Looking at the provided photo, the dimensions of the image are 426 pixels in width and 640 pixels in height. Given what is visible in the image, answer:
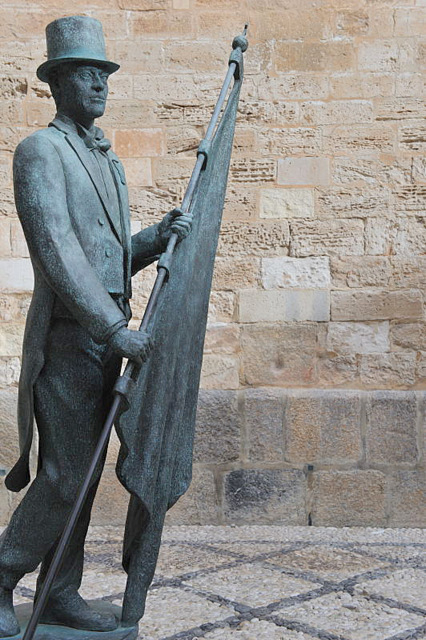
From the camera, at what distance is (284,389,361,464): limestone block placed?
4.77 metres

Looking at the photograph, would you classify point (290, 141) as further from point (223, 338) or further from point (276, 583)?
point (276, 583)

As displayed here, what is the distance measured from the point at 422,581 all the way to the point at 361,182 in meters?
2.36

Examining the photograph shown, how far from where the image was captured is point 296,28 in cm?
496

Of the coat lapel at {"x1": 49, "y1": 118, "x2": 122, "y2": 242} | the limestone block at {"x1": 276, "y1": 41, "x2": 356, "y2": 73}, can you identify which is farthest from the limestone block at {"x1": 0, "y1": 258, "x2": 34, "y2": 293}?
the coat lapel at {"x1": 49, "y1": 118, "x2": 122, "y2": 242}

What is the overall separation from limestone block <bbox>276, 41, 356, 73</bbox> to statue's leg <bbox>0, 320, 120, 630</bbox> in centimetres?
308

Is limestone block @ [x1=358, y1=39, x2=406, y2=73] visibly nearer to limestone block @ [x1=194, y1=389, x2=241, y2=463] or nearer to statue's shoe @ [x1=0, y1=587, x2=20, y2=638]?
limestone block @ [x1=194, y1=389, x2=241, y2=463]

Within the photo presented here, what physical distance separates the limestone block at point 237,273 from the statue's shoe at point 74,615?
8.50ft

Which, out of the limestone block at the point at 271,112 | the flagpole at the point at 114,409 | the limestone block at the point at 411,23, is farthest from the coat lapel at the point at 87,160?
the limestone block at the point at 411,23

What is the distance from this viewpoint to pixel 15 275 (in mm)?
4898

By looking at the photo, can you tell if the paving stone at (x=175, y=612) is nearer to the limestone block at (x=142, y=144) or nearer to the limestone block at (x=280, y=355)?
the limestone block at (x=280, y=355)

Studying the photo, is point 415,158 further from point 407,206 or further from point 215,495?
point 215,495

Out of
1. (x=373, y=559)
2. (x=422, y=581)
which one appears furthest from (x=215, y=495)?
(x=422, y=581)

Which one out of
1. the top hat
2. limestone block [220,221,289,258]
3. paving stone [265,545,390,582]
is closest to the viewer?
the top hat

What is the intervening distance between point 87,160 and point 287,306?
2622mm
